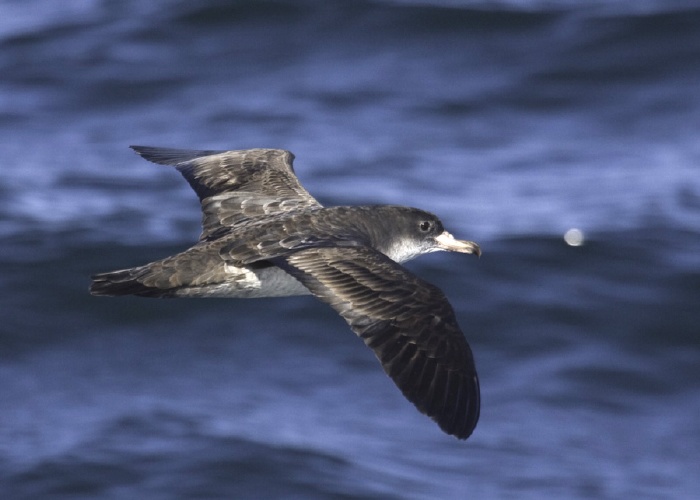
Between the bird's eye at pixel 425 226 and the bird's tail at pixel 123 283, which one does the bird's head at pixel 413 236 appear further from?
the bird's tail at pixel 123 283

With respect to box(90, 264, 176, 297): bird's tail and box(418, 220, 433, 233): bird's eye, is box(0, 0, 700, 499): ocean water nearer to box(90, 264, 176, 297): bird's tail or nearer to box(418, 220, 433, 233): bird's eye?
box(418, 220, 433, 233): bird's eye

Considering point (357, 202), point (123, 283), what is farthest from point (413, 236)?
point (357, 202)

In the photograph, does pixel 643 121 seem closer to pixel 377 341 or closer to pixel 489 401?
pixel 489 401

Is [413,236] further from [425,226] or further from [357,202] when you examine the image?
[357,202]

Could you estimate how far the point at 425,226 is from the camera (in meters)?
8.20

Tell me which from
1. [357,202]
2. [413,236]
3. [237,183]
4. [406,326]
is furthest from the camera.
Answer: [357,202]

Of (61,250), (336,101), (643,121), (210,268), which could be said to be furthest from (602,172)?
(210,268)

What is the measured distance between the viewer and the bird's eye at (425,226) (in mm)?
8188

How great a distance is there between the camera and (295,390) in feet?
37.6

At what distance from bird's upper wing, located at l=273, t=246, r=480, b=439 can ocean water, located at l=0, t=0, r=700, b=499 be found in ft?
11.2

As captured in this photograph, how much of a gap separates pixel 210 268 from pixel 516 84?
10171mm

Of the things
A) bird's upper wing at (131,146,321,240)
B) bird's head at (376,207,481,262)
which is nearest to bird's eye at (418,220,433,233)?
bird's head at (376,207,481,262)

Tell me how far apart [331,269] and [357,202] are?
733cm

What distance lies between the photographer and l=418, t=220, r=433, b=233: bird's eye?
819 cm
